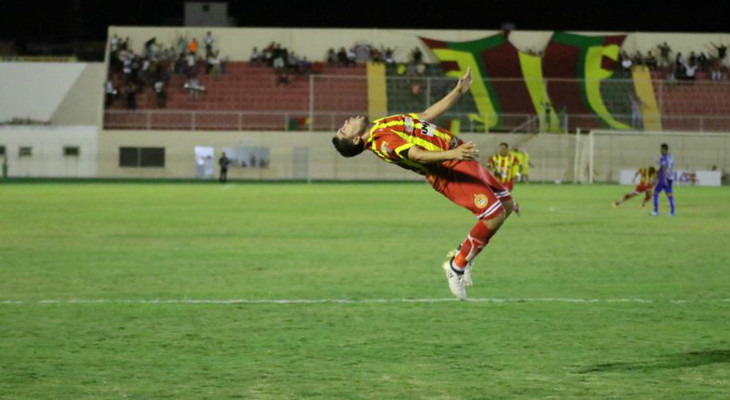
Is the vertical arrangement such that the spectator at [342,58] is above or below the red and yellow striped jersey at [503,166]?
above

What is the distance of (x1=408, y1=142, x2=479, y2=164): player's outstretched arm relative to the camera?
380 inches

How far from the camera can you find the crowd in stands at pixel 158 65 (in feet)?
230

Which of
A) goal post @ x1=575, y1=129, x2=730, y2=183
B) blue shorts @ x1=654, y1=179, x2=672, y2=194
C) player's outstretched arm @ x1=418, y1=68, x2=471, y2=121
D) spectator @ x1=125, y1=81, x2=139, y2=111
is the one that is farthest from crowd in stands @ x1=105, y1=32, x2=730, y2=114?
player's outstretched arm @ x1=418, y1=68, x2=471, y2=121

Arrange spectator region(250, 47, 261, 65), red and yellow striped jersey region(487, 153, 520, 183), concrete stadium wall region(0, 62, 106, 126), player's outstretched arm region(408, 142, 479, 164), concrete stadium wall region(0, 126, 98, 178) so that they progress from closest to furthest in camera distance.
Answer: player's outstretched arm region(408, 142, 479, 164), red and yellow striped jersey region(487, 153, 520, 183), concrete stadium wall region(0, 126, 98, 178), concrete stadium wall region(0, 62, 106, 126), spectator region(250, 47, 261, 65)

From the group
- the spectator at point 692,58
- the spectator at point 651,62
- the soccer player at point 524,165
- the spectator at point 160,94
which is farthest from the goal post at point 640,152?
the spectator at point 160,94

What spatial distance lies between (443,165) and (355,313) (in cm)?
300

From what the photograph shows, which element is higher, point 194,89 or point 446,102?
point 194,89

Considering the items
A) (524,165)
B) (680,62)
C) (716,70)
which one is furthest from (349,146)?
(680,62)

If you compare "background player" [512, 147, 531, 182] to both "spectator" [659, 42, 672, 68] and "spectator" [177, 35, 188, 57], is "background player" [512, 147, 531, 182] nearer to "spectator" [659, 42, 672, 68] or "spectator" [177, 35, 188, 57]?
"spectator" [659, 42, 672, 68]

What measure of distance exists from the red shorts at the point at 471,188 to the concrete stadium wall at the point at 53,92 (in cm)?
6161

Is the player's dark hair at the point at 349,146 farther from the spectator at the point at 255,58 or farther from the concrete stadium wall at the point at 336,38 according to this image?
the spectator at the point at 255,58

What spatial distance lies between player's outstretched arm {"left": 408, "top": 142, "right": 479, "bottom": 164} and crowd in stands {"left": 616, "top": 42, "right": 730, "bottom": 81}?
206ft

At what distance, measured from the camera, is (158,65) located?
234 feet

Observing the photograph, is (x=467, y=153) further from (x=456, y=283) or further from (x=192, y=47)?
(x=192, y=47)
